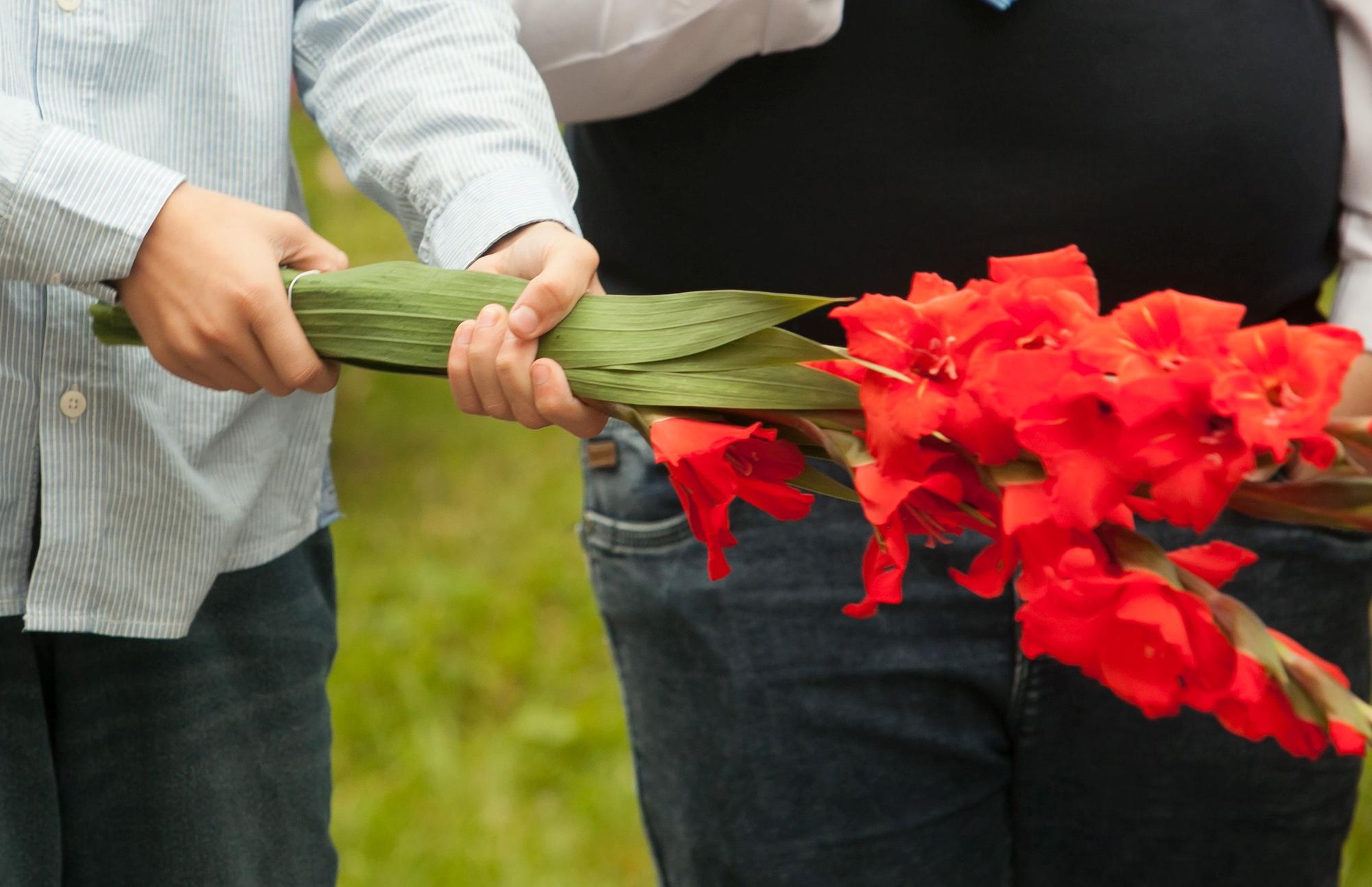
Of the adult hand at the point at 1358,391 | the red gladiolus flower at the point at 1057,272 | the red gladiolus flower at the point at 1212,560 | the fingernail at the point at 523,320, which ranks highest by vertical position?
the red gladiolus flower at the point at 1057,272

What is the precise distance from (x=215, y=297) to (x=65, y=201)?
0.08 metres

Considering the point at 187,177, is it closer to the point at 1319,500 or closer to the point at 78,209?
the point at 78,209

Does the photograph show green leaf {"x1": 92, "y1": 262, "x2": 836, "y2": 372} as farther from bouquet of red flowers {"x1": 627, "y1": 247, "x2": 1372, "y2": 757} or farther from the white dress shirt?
the white dress shirt

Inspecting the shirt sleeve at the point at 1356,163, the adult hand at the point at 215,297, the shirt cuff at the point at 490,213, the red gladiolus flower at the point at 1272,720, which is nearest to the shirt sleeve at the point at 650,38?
the shirt cuff at the point at 490,213

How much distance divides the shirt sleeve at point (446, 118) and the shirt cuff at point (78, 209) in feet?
0.41

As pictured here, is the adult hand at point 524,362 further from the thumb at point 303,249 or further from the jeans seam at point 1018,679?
the jeans seam at point 1018,679

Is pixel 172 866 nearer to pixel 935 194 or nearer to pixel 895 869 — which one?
pixel 895 869

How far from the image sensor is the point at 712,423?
515 millimetres

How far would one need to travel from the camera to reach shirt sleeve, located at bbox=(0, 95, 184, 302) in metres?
0.55

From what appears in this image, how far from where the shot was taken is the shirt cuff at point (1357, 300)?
0.77 metres

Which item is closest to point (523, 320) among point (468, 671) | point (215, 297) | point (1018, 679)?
point (215, 297)

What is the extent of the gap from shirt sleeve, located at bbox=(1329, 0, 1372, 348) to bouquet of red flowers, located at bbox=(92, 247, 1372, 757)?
1.20 feet

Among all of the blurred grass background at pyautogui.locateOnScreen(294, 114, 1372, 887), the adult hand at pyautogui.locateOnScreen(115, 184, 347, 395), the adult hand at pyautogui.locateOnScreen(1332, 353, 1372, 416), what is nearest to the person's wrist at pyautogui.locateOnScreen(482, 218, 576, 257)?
the adult hand at pyautogui.locateOnScreen(115, 184, 347, 395)

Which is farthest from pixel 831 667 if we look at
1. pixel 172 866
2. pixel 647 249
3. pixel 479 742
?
pixel 479 742
